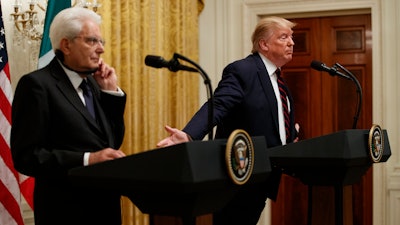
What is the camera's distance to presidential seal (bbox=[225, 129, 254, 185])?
188 centimetres

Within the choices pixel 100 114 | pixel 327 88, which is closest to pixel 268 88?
pixel 100 114

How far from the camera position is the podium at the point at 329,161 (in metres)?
2.72

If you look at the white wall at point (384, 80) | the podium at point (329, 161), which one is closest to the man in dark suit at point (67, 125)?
the podium at point (329, 161)

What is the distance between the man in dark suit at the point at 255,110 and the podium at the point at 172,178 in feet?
3.47

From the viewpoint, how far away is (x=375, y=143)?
2.88 meters

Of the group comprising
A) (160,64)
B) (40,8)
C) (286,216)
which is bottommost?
(286,216)

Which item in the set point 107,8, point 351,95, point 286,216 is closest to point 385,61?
point 351,95

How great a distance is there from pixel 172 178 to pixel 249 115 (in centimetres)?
145

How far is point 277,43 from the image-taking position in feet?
11.0

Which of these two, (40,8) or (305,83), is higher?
(40,8)

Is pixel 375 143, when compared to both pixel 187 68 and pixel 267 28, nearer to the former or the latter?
pixel 267 28

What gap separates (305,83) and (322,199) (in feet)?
8.63

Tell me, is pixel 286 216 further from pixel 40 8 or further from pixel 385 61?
pixel 40 8

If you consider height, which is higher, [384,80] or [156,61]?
[156,61]
